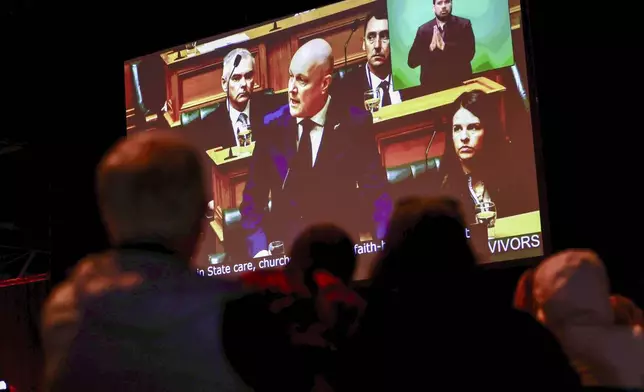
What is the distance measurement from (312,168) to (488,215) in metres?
0.92

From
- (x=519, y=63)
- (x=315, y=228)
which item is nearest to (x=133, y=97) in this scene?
(x=519, y=63)

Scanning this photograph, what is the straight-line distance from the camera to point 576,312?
59.2 inches

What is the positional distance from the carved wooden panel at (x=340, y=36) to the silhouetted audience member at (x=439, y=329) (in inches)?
101

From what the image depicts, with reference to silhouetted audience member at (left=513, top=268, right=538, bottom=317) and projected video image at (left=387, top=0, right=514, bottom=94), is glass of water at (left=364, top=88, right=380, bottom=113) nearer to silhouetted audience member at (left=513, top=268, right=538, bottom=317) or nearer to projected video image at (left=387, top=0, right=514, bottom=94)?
projected video image at (left=387, top=0, right=514, bottom=94)

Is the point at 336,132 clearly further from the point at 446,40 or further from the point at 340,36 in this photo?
the point at 446,40

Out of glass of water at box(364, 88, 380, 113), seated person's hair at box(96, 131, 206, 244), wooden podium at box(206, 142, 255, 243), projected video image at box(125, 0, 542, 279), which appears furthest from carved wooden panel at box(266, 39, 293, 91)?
seated person's hair at box(96, 131, 206, 244)

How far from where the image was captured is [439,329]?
1.30m

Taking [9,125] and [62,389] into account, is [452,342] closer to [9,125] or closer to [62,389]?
[62,389]

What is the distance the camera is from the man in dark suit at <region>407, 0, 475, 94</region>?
3596 mm

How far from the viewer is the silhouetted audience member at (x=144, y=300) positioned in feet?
3.31

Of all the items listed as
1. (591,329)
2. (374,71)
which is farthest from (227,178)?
(591,329)

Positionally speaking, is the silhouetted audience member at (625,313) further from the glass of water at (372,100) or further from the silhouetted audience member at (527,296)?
the glass of water at (372,100)

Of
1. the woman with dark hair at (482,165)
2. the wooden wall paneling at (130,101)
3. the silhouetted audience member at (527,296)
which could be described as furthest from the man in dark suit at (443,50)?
the silhouetted audience member at (527,296)

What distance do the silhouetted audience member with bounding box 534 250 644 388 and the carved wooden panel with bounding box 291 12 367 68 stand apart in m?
2.48
